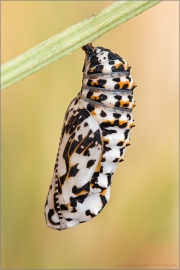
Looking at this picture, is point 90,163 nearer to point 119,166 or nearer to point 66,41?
point 66,41

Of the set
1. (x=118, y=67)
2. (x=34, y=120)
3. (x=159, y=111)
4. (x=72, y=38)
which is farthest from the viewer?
(x=159, y=111)

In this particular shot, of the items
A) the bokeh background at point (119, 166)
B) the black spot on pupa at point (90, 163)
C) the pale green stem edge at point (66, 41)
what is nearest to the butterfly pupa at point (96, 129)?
the black spot on pupa at point (90, 163)

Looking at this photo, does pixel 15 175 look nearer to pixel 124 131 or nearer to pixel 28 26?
pixel 28 26

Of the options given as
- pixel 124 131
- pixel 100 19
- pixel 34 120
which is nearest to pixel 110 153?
pixel 124 131

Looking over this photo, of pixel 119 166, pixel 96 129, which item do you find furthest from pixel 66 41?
pixel 119 166

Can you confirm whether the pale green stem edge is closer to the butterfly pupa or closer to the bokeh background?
the butterfly pupa

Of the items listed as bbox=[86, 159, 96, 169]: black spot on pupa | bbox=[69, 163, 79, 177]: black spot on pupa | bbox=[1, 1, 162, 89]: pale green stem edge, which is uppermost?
bbox=[1, 1, 162, 89]: pale green stem edge

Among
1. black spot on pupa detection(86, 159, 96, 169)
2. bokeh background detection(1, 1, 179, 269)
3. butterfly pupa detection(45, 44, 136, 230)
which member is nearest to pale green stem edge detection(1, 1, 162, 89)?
butterfly pupa detection(45, 44, 136, 230)
